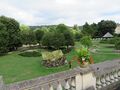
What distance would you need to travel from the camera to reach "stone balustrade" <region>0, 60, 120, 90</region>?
17.9 ft

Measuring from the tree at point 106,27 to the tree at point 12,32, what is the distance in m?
52.0

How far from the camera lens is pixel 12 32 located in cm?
4378

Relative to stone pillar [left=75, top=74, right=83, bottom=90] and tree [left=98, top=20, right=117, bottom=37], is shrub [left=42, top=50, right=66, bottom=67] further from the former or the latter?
tree [left=98, top=20, right=117, bottom=37]

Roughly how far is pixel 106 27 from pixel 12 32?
54.4 m

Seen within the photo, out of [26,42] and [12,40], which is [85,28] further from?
[12,40]

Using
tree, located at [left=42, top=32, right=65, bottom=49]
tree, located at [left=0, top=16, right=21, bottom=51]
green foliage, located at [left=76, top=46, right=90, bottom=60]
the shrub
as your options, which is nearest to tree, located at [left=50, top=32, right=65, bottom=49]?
tree, located at [left=42, top=32, right=65, bottom=49]

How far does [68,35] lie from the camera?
1871 inches

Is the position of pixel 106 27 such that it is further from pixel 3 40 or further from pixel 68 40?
pixel 3 40

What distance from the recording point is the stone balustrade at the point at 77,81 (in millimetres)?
5457

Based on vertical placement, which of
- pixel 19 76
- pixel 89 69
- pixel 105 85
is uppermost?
pixel 89 69

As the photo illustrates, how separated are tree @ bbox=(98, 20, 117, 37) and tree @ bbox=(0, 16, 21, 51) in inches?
2048

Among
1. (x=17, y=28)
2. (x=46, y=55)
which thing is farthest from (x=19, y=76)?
(x=17, y=28)

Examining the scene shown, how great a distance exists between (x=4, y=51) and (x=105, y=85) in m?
35.2

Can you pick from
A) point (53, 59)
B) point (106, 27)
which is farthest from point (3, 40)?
point (106, 27)
